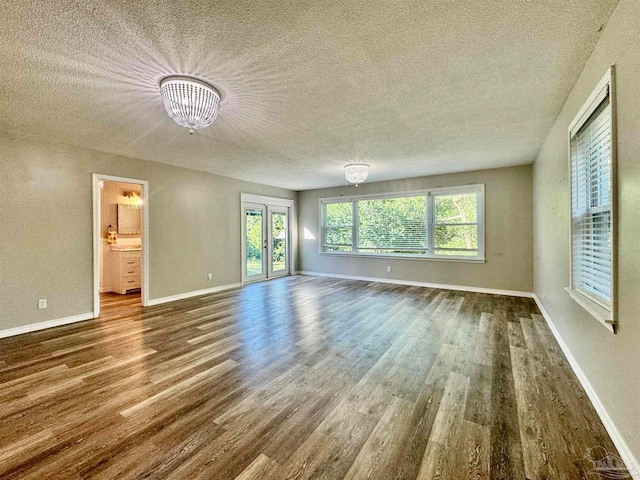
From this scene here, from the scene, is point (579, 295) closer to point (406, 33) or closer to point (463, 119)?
point (463, 119)

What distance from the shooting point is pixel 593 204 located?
215 cm

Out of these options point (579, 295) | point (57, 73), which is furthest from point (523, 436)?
point (57, 73)

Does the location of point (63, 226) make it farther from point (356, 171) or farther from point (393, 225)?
point (393, 225)

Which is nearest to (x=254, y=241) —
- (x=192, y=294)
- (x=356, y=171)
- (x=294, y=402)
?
(x=192, y=294)

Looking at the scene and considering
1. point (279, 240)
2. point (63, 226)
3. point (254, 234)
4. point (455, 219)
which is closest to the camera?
point (63, 226)

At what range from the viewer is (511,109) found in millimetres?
2863

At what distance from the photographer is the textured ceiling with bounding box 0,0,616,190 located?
63.1 inches

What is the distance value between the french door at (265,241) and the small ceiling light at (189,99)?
429 cm

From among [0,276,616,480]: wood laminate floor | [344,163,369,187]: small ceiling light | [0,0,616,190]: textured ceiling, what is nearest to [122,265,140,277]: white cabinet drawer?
[0,276,616,480]: wood laminate floor

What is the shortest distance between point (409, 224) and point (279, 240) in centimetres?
353

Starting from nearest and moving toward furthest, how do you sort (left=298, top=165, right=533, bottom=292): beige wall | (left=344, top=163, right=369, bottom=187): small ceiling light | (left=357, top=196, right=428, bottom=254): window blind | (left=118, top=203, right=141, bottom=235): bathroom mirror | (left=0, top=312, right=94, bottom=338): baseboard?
1. (left=0, top=312, right=94, bottom=338): baseboard
2. (left=344, top=163, right=369, bottom=187): small ceiling light
3. (left=298, top=165, right=533, bottom=292): beige wall
4. (left=118, top=203, right=141, bottom=235): bathroom mirror
5. (left=357, top=196, right=428, bottom=254): window blind

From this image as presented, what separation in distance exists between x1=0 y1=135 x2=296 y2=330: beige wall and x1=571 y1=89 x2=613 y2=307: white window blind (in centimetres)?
567

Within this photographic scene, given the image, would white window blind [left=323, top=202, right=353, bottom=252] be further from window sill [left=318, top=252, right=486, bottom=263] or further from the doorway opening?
the doorway opening

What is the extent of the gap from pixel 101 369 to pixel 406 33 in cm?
366
